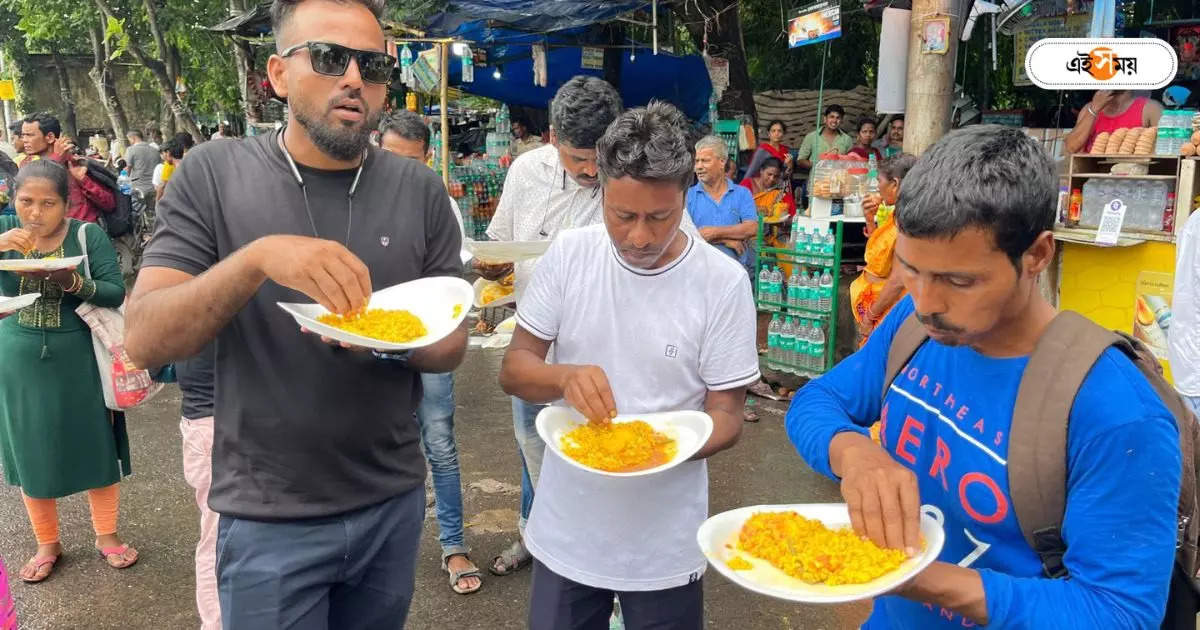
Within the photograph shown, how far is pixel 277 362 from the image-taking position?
199cm

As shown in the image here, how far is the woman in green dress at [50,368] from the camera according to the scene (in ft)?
13.5

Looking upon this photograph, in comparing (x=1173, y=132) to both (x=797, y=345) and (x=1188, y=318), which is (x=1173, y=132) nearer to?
(x=1188, y=318)

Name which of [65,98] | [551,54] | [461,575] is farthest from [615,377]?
[65,98]

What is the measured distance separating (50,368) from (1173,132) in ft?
22.8

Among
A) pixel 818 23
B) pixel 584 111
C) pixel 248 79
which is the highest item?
pixel 248 79

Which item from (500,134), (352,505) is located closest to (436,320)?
(352,505)

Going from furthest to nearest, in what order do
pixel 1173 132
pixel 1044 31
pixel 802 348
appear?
pixel 1044 31, pixel 802 348, pixel 1173 132

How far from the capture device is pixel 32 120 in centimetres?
645

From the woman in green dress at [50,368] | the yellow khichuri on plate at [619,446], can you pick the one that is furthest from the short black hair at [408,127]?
the yellow khichuri on plate at [619,446]

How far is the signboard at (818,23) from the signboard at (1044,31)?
212cm

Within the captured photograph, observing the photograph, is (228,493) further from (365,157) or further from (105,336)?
(105,336)

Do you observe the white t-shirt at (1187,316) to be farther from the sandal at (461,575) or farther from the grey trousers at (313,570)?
the grey trousers at (313,570)

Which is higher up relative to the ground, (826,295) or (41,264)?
(41,264)

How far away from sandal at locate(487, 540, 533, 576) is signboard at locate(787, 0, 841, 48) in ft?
18.9
